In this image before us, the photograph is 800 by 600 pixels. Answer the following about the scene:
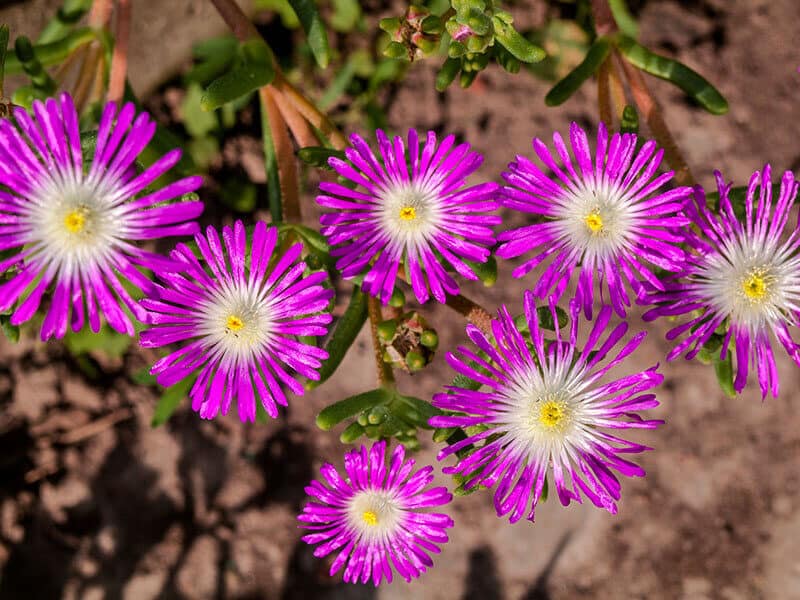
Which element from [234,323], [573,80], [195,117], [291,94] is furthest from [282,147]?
[195,117]

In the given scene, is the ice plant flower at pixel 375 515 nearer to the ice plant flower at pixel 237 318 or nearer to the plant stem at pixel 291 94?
the ice plant flower at pixel 237 318

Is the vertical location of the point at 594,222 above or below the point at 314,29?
below

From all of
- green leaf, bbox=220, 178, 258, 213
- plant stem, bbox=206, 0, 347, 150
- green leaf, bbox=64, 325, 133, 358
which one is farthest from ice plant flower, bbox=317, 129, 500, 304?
green leaf, bbox=64, 325, 133, 358

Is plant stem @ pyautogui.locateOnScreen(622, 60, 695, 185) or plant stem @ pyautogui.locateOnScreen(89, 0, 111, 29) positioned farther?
plant stem @ pyautogui.locateOnScreen(89, 0, 111, 29)

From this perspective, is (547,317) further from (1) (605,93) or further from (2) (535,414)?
(1) (605,93)

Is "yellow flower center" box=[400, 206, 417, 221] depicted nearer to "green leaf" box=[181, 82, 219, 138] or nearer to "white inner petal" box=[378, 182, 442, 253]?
"white inner petal" box=[378, 182, 442, 253]
